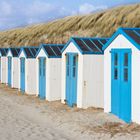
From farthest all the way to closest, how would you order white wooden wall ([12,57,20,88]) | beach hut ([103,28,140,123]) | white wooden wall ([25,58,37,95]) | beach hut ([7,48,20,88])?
beach hut ([7,48,20,88])
white wooden wall ([12,57,20,88])
white wooden wall ([25,58,37,95])
beach hut ([103,28,140,123])

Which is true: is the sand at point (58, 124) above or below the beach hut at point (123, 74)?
below

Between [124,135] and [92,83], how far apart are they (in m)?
6.06

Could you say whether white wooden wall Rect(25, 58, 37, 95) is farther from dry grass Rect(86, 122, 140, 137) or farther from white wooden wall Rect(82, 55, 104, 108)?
dry grass Rect(86, 122, 140, 137)

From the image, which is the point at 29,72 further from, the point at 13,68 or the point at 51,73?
the point at 13,68

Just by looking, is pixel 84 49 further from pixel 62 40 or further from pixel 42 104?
pixel 62 40

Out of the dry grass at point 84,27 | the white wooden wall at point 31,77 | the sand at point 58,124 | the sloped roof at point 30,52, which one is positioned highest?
Answer: the dry grass at point 84,27

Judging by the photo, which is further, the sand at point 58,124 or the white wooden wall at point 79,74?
the white wooden wall at point 79,74

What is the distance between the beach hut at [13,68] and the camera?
28625 millimetres

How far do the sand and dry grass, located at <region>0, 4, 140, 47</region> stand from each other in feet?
100

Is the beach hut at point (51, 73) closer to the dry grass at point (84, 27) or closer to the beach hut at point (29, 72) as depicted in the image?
the beach hut at point (29, 72)

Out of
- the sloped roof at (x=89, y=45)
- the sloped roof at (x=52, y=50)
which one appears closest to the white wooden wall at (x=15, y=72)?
the sloped roof at (x=52, y=50)

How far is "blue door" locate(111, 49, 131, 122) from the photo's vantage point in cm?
1360

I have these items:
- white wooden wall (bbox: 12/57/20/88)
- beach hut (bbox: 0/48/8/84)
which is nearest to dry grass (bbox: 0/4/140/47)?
beach hut (bbox: 0/48/8/84)

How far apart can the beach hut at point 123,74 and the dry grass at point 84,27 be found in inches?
1266
